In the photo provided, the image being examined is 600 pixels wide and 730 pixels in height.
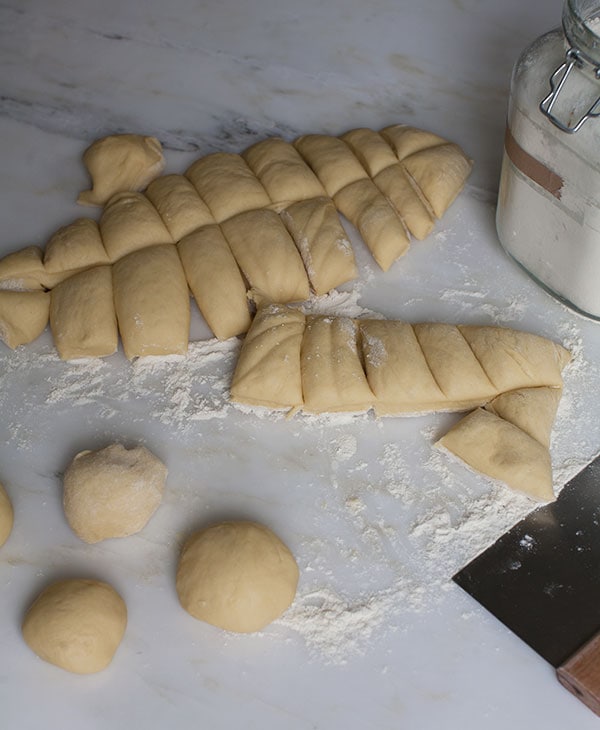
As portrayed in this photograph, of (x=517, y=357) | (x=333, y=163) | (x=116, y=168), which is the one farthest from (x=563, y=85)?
(x=116, y=168)

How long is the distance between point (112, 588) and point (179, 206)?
0.71m

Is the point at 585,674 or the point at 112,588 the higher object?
the point at 585,674

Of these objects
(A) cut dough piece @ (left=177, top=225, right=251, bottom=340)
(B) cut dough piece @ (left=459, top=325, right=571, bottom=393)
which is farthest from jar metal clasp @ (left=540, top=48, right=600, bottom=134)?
(A) cut dough piece @ (left=177, top=225, right=251, bottom=340)

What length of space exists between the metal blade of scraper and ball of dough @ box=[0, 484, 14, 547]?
631 millimetres

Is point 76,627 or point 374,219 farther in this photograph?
point 374,219

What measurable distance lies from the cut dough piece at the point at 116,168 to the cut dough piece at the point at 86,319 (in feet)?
0.90

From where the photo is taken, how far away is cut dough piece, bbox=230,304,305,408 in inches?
60.2

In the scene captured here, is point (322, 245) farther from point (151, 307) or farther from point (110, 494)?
point (110, 494)

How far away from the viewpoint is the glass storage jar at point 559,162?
1.41m

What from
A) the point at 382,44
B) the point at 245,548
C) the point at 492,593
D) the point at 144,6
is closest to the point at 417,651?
the point at 492,593

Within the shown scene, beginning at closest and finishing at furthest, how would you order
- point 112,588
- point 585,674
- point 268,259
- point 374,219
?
point 585,674 → point 112,588 → point 268,259 → point 374,219

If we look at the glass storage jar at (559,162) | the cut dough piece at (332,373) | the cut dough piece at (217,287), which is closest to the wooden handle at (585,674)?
the cut dough piece at (332,373)

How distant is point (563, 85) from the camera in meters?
1.45

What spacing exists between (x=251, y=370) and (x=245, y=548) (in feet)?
1.03
